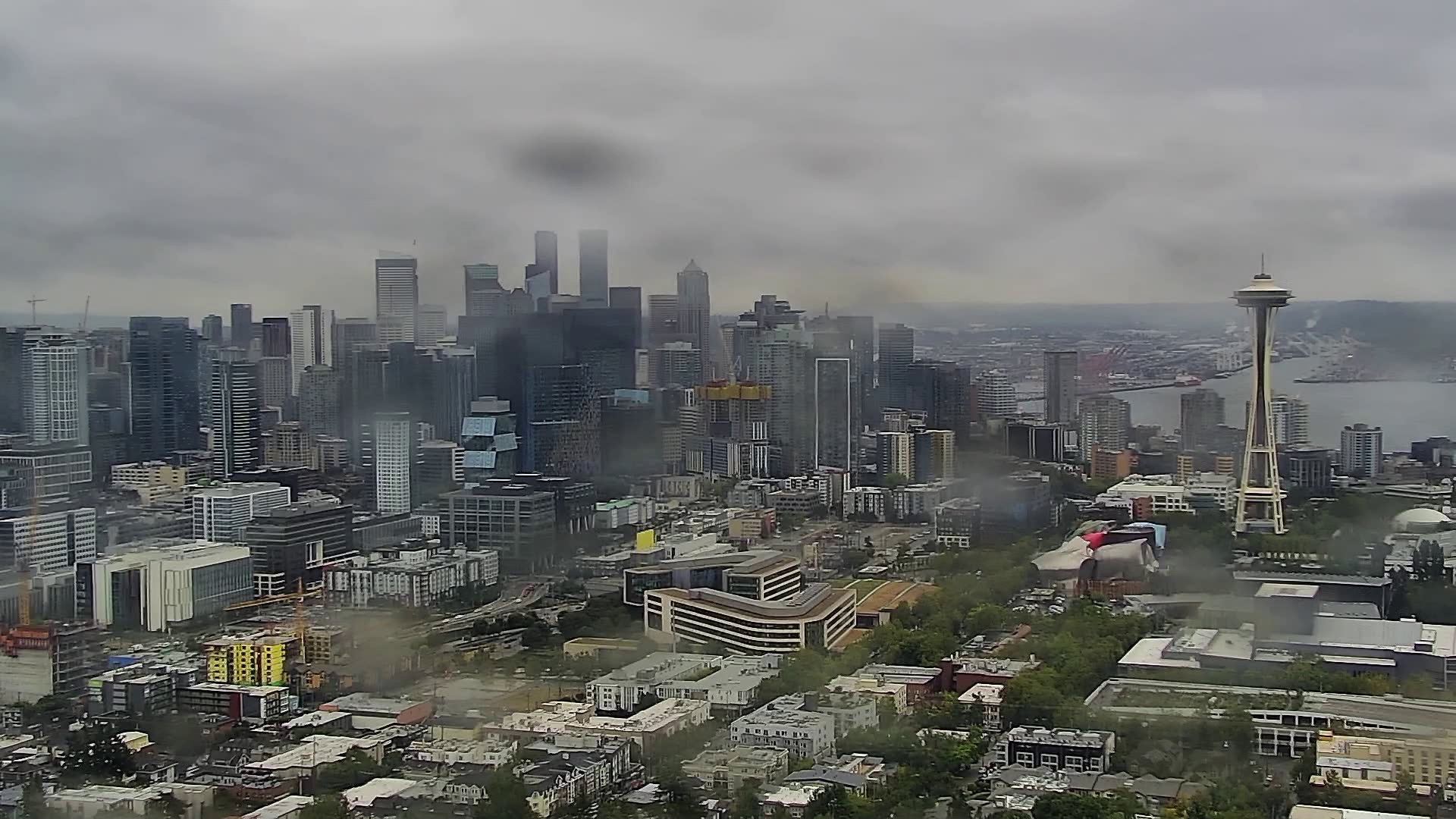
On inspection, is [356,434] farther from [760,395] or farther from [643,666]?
[643,666]

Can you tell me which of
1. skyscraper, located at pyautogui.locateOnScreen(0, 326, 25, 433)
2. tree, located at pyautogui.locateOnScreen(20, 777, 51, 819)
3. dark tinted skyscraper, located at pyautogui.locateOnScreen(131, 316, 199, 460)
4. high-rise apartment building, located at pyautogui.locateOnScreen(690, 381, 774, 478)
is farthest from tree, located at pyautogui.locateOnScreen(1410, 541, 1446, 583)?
skyscraper, located at pyautogui.locateOnScreen(0, 326, 25, 433)

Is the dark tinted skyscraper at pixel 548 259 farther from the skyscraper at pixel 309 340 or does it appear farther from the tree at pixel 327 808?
the tree at pixel 327 808

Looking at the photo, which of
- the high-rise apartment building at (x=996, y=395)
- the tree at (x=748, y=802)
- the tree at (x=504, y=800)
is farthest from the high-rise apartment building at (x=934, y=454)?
the tree at (x=504, y=800)

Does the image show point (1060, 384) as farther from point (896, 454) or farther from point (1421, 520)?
point (1421, 520)

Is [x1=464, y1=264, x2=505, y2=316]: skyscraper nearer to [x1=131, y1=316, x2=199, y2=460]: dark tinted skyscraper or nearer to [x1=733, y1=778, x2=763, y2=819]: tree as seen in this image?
[x1=131, y1=316, x2=199, y2=460]: dark tinted skyscraper

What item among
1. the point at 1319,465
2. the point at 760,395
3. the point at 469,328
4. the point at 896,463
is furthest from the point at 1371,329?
the point at 469,328

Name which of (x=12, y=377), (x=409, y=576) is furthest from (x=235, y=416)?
(x=409, y=576)
